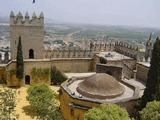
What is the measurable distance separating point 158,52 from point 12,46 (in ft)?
64.1

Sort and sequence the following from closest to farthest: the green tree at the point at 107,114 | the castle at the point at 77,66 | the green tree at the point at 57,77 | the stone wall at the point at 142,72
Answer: the green tree at the point at 107,114 → the castle at the point at 77,66 → the stone wall at the point at 142,72 → the green tree at the point at 57,77

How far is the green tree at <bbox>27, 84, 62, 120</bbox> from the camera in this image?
73.0 ft

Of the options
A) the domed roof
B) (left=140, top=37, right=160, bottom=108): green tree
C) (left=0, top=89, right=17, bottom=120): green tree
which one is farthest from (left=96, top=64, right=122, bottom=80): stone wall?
(left=0, top=89, right=17, bottom=120): green tree

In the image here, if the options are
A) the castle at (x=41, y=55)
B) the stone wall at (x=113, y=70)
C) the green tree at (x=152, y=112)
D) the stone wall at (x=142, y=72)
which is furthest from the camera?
the stone wall at (x=142, y=72)

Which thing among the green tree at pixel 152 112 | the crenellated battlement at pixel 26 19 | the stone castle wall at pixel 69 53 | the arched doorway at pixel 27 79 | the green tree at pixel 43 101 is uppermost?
the crenellated battlement at pixel 26 19

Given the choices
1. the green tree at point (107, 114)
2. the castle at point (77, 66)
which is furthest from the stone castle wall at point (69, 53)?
the green tree at point (107, 114)

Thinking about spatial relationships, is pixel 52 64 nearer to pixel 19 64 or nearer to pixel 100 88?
pixel 19 64

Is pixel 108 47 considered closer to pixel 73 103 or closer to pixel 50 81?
pixel 50 81

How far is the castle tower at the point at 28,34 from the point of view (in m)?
37.7

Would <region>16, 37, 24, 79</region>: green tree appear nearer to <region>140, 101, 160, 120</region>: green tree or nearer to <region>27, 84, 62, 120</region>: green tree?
<region>27, 84, 62, 120</region>: green tree

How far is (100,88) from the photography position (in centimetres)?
2767

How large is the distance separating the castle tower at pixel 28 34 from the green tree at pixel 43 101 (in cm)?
904

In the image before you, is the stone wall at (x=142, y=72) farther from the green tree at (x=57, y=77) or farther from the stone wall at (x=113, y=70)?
the green tree at (x=57, y=77)

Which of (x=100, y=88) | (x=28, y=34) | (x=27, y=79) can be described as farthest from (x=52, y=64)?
(x=100, y=88)
